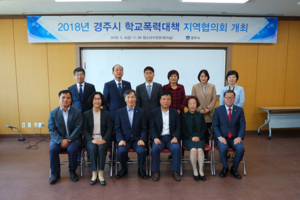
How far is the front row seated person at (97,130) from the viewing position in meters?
2.77

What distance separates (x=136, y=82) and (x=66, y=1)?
231 centimetres

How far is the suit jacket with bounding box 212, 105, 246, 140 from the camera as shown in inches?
118

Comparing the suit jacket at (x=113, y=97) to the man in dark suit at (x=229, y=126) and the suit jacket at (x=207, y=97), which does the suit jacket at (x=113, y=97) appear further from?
the man in dark suit at (x=229, y=126)

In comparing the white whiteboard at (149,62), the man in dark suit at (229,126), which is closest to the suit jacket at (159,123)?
the man in dark suit at (229,126)

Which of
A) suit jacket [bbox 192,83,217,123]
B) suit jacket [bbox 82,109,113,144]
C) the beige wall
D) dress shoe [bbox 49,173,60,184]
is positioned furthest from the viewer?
the beige wall

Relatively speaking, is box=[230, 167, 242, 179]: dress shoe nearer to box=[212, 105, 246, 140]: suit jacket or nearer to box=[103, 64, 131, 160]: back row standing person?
box=[212, 105, 246, 140]: suit jacket

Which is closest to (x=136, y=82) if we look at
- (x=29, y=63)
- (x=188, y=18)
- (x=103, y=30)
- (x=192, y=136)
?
(x=103, y=30)

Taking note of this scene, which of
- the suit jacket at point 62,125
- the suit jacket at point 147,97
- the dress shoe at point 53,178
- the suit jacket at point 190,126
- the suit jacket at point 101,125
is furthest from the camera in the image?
the suit jacket at point 147,97

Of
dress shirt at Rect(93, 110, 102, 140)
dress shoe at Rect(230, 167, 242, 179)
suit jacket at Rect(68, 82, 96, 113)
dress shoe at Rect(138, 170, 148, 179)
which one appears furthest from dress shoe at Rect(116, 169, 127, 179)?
dress shoe at Rect(230, 167, 242, 179)

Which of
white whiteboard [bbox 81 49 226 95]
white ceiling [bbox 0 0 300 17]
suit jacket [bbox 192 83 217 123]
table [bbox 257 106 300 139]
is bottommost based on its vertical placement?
table [bbox 257 106 300 139]

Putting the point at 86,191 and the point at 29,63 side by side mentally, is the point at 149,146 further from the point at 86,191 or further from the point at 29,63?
the point at 29,63

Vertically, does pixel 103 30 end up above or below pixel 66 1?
below

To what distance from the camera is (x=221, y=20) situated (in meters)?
4.66

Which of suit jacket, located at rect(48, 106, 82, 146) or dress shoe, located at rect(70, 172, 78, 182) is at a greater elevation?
suit jacket, located at rect(48, 106, 82, 146)
